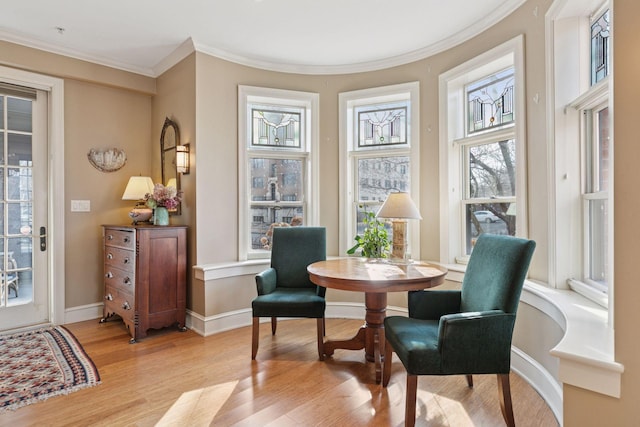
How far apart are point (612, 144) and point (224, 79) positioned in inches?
125

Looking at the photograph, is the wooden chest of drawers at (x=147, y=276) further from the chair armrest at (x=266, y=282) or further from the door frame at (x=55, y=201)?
the chair armrest at (x=266, y=282)

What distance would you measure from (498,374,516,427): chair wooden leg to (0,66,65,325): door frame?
12.8 feet

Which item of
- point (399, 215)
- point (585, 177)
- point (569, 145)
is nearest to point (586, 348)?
point (585, 177)

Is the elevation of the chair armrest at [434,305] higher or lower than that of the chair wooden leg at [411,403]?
higher

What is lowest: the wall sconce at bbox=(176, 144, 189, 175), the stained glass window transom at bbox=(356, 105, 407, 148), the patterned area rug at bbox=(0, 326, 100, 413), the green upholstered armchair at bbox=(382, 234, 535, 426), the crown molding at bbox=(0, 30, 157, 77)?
the patterned area rug at bbox=(0, 326, 100, 413)

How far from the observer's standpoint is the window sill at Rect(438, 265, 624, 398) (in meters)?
1.20

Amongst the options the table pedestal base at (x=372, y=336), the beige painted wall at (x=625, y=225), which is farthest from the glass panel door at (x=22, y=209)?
the beige painted wall at (x=625, y=225)

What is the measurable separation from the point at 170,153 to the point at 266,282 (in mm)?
1831

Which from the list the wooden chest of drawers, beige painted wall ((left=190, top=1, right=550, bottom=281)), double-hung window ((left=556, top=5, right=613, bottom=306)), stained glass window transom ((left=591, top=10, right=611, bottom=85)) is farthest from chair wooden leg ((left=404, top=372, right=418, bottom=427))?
Result: the wooden chest of drawers

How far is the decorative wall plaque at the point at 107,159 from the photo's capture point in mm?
3695

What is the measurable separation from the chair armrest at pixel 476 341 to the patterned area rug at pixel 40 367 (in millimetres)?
2266

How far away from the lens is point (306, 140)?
389 cm

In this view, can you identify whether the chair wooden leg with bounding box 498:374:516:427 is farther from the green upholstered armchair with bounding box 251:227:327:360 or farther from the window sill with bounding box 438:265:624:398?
the green upholstered armchair with bounding box 251:227:327:360

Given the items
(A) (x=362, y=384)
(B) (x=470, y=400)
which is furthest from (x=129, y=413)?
(B) (x=470, y=400)
